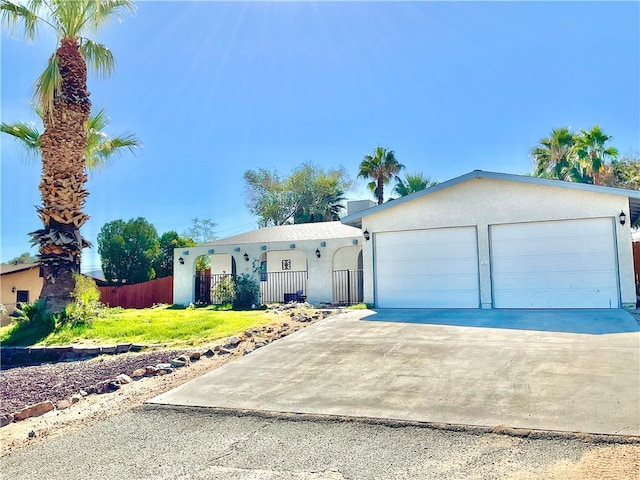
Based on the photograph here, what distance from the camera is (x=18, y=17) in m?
13.2

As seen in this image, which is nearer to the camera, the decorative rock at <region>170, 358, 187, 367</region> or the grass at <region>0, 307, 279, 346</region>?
the decorative rock at <region>170, 358, 187, 367</region>

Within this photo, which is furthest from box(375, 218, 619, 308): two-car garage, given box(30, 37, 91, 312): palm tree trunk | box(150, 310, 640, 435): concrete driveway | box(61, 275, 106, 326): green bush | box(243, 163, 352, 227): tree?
box(243, 163, 352, 227): tree

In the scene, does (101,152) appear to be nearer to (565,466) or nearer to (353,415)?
(353,415)

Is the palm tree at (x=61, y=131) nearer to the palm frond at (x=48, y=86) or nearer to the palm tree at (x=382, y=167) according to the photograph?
the palm frond at (x=48, y=86)

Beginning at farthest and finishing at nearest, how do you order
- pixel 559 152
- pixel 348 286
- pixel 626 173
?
1. pixel 626 173
2. pixel 559 152
3. pixel 348 286

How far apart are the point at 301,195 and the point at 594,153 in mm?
21937

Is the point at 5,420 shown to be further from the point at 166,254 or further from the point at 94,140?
the point at 166,254

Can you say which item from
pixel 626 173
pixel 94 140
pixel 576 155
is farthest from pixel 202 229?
pixel 626 173

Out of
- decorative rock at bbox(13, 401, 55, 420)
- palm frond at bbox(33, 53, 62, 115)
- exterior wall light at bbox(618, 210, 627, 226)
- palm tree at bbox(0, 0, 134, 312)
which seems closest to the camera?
decorative rock at bbox(13, 401, 55, 420)

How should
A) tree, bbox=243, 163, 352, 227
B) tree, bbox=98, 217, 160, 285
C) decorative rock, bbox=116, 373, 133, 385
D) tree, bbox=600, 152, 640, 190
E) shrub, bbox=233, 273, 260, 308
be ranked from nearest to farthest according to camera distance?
decorative rock, bbox=116, 373, 133, 385
shrub, bbox=233, 273, 260, 308
tree, bbox=600, 152, 640, 190
tree, bbox=98, 217, 160, 285
tree, bbox=243, 163, 352, 227

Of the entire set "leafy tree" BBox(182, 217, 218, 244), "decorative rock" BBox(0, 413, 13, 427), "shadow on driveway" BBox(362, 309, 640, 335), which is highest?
"leafy tree" BBox(182, 217, 218, 244)

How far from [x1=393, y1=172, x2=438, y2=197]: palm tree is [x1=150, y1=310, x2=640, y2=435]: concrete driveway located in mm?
17241

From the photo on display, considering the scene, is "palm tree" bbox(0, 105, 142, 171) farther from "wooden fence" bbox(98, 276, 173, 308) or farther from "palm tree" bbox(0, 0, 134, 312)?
"wooden fence" bbox(98, 276, 173, 308)

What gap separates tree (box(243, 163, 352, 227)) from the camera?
123 ft
